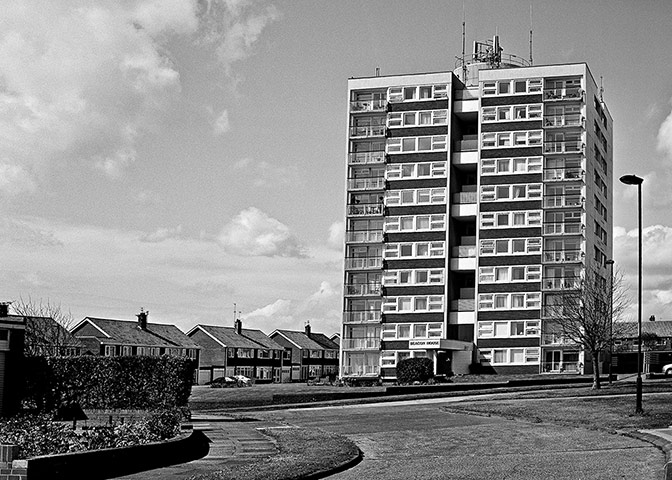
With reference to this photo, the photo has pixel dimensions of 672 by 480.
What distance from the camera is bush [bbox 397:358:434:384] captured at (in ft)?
221

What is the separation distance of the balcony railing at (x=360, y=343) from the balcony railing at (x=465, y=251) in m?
11.2

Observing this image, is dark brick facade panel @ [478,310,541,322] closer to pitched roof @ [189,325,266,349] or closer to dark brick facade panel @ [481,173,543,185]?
dark brick facade panel @ [481,173,543,185]

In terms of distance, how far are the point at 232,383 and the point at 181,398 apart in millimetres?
65768

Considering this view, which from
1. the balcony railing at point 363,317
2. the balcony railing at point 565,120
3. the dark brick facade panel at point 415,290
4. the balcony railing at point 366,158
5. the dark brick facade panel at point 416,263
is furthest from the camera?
the balcony railing at point 366,158

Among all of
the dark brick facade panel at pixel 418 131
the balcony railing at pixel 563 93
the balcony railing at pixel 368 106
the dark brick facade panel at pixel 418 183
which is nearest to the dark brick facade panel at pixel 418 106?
the balcony railing at pixel 368 106

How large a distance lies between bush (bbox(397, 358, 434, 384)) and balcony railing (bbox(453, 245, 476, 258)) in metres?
23.8

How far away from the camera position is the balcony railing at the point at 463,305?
90250 mm

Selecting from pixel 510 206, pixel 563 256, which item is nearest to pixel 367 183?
pixel 510 206

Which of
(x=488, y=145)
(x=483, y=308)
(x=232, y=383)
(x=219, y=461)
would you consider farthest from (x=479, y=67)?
(x=219, y=461)

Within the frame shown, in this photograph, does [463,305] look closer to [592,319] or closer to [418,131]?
[418,131]

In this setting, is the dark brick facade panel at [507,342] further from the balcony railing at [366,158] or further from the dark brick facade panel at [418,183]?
the balcony railing at [366,158]

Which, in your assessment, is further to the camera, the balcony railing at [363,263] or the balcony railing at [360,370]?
the balcony railing at [363,263]

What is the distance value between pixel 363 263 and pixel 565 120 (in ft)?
76.7

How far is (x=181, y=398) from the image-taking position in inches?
1439
